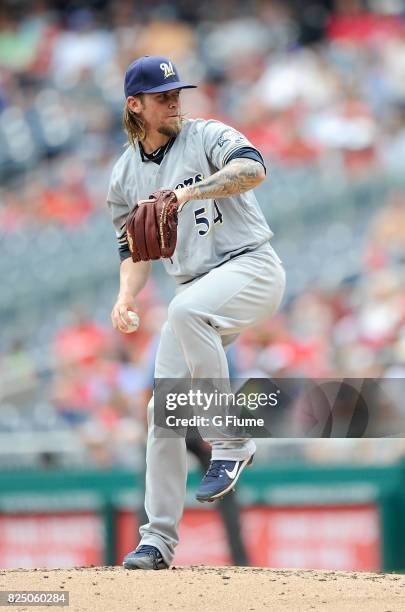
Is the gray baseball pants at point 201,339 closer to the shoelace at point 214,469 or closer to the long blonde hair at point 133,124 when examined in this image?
the shoelace at point 214,469

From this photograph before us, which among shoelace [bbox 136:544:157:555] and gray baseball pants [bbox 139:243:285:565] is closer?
gray baseball pants [bbox 139:243:285:565]

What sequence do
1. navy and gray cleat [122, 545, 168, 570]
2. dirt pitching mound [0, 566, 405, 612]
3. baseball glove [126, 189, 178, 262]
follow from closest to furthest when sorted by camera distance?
dirt pitching mound [0, 566, 405, 612] → baseball glove [126, 189, 178, 262] → navy and gray cleat [122, 545, 168, 570]

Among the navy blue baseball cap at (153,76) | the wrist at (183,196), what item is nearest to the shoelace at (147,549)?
the wrist at (183,196)

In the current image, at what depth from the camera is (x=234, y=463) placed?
15.5 ft

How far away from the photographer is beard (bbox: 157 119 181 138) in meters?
4.80

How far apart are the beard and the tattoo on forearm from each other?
37cm

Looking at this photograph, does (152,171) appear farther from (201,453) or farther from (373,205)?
(373,205)

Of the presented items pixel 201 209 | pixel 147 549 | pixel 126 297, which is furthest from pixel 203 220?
pixel 147 549

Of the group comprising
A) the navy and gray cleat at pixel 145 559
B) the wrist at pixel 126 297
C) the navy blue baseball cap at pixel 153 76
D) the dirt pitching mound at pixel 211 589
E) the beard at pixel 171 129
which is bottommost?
the dirt pitching mound at pixel 211 589

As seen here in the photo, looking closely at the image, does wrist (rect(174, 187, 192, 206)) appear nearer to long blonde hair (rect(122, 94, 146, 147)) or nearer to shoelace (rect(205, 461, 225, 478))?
long blonde hair (rect(122, 94, 146, 147))

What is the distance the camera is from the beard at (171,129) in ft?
15.7

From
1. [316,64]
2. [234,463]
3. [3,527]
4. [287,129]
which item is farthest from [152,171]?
[316,64]

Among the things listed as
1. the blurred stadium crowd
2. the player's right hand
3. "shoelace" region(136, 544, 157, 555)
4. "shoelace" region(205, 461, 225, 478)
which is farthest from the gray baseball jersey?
the blurred stadium crowd

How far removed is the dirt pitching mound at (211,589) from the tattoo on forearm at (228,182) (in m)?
1.41
